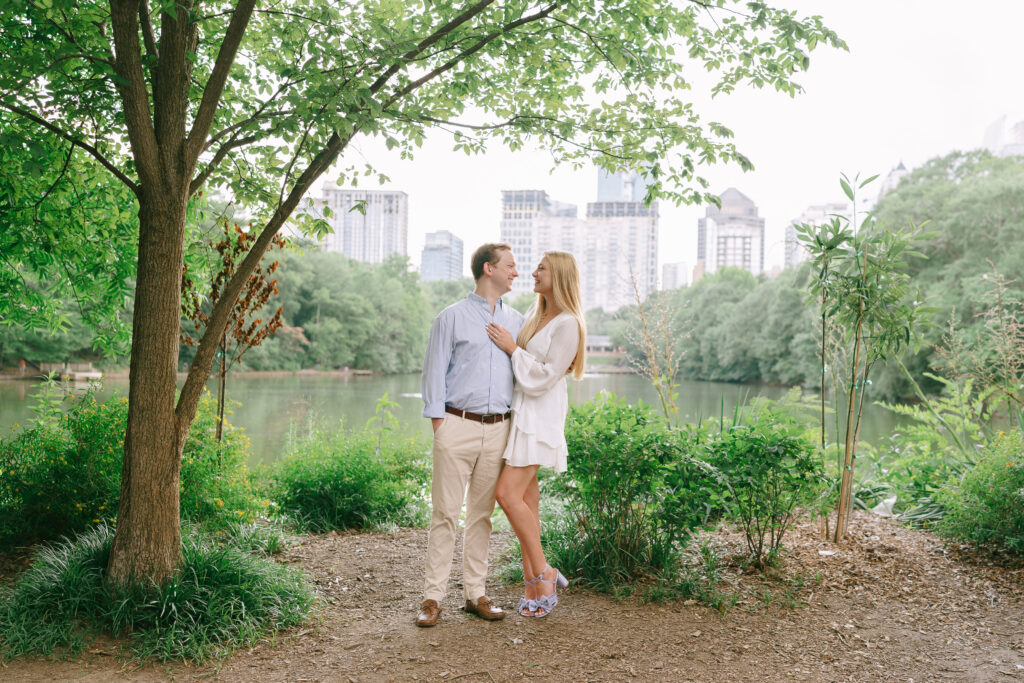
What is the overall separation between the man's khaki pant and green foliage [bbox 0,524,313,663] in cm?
68

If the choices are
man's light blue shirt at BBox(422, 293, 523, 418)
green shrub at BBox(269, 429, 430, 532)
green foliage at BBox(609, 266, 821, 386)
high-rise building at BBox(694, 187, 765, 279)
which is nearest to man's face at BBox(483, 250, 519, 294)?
man's light blue shirt at BBox(422, 293, 523, 418)

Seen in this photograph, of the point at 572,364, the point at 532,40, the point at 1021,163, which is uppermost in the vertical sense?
the point at 1021,163

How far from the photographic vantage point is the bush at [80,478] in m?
4.04

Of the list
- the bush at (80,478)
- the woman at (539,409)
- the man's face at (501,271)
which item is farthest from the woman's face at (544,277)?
the bush at (80,478)

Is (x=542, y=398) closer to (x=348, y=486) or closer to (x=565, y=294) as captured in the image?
(x=565, y=294)

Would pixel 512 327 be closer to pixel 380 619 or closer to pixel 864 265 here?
pixel 380 619

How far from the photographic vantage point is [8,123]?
12.8 feet

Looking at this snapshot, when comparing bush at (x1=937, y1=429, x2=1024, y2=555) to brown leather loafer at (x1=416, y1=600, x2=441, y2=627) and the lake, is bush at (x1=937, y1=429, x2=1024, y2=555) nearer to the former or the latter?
brown leather loafer at (x1=416, y1=600, x2=441, y2=627)

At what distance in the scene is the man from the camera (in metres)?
3.21

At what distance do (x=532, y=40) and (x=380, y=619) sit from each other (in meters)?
3.05

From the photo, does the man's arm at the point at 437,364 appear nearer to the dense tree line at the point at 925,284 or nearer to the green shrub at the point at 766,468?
the green shrub at the point at 766,468

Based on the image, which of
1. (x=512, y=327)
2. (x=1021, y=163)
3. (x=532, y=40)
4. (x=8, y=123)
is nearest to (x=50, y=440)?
(x=8, y=123)

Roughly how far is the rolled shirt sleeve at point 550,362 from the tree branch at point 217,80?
1.82m

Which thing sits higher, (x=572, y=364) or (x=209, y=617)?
(x=572, y=364)
